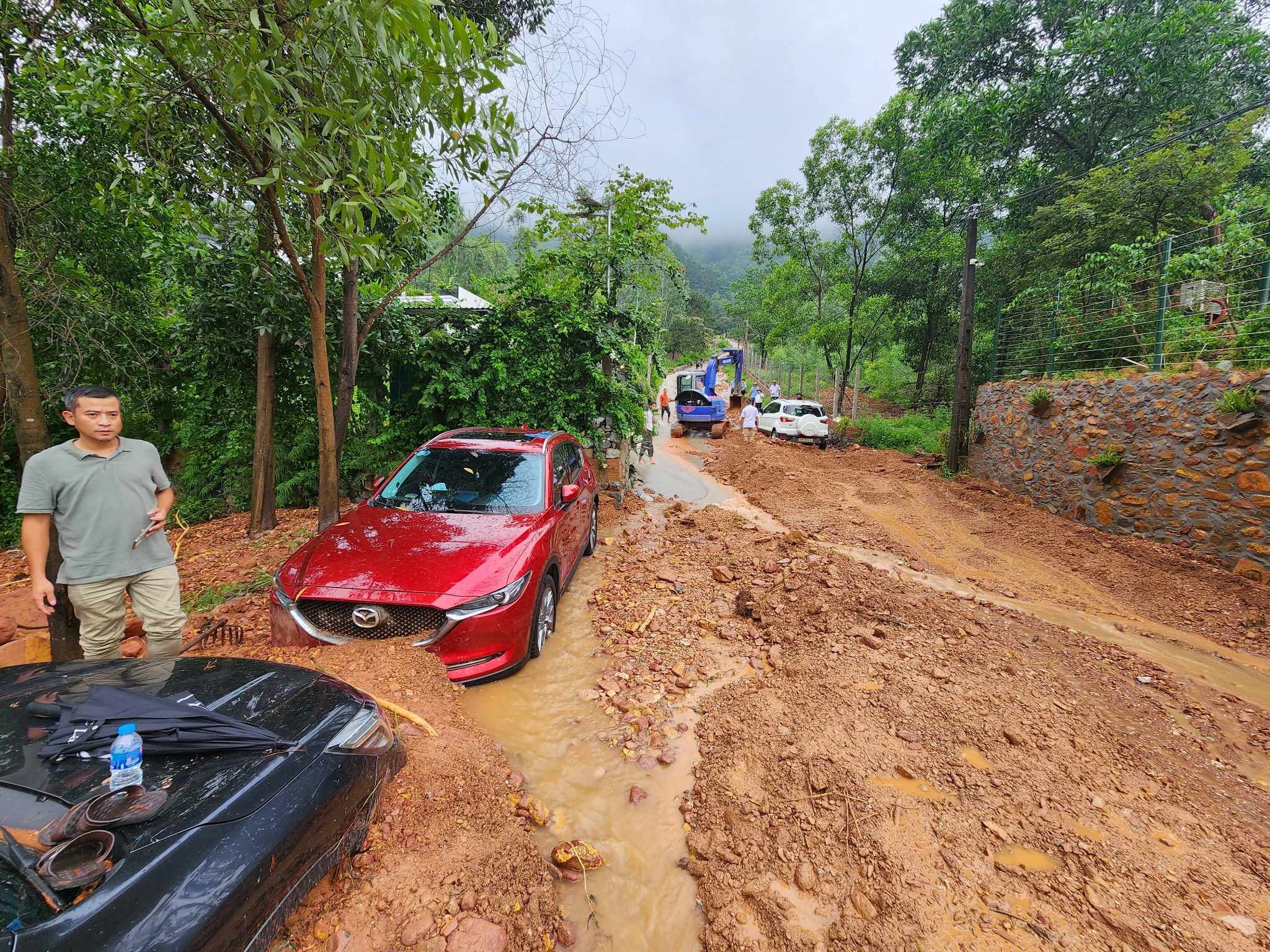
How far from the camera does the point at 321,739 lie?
1.77m

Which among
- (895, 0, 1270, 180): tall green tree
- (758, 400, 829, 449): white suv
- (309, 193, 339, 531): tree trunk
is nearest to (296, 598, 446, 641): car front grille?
(309, 193, 339, 531): tree trunk

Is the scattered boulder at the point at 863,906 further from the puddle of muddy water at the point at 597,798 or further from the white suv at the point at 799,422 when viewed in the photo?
the white suv at the point at 799,422

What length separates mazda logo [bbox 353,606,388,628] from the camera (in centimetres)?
308

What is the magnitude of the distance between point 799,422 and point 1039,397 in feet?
26.0

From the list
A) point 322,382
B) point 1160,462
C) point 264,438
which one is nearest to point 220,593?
point 264,438

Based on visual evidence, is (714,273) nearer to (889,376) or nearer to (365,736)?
(889,376)

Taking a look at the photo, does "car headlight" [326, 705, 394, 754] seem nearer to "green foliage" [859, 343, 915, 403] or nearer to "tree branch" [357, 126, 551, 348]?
"tree branch" [357, 126, 551, 348]

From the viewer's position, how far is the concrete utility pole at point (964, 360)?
10.8 m

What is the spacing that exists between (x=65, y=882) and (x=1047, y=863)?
125 inches

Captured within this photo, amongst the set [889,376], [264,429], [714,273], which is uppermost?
[714,273]

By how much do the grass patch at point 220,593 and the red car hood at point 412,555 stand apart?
1.84 m

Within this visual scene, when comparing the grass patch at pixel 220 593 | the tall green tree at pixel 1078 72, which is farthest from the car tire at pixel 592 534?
the tall green tree at pixel 1078 72

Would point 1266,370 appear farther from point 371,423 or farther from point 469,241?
point 371,423

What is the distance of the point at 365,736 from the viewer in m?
1.93
